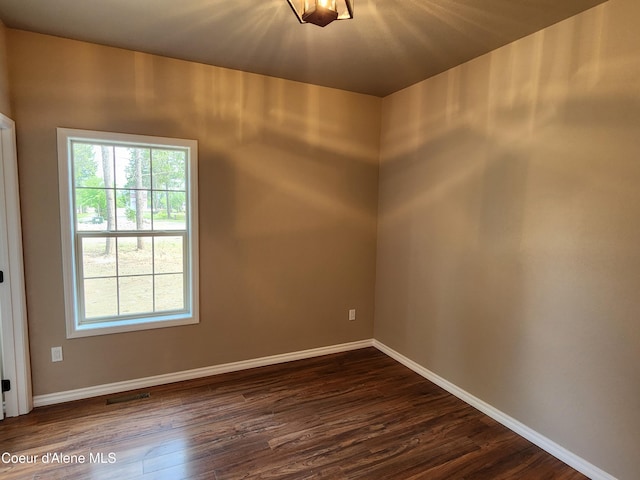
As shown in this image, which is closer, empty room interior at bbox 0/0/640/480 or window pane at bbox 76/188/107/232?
empty room interior at bbox 0/0/640/480

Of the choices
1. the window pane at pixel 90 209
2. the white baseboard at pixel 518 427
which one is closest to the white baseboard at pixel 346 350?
the white baseboard at pixel 518 427

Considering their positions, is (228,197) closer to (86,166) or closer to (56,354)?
(86,166)

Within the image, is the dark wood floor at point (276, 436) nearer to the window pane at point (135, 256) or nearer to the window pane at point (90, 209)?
the window pane at point (135, 256)

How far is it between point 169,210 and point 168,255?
385 mm

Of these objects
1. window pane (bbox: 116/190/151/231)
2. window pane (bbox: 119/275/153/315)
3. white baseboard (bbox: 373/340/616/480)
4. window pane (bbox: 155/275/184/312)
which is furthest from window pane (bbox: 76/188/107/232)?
white baseboard (bbox: 373/340/616/480)

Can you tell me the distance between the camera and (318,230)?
3.49 m

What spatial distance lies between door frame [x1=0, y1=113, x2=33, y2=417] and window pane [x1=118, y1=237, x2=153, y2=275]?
615 mm

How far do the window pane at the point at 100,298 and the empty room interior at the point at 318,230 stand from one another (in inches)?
0.6

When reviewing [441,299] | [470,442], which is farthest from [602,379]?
[441,299]

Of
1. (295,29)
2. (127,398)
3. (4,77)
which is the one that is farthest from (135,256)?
(295,29)

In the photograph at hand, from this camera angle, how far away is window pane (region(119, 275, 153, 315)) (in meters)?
2.83

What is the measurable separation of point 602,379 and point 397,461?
127 cm

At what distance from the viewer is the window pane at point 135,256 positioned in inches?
110

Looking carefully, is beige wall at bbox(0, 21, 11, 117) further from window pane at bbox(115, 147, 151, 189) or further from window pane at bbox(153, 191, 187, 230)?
window pane at bbox(153, 191, 187, 230)
